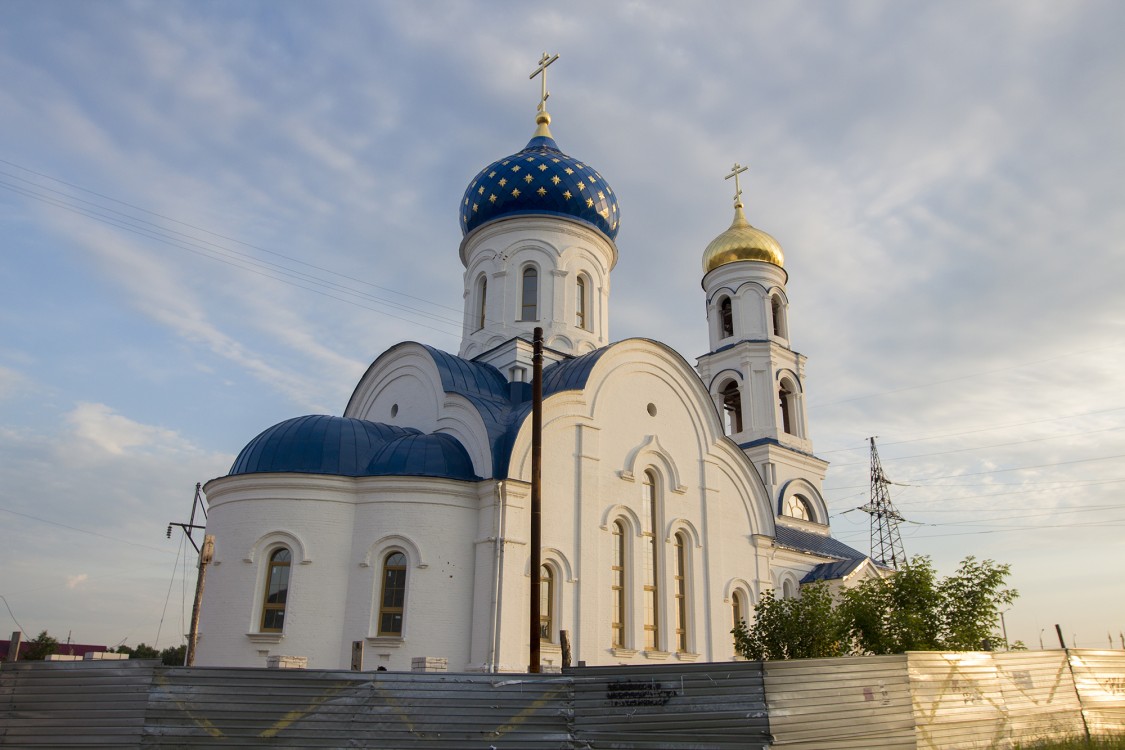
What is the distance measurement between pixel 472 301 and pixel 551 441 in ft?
18.7

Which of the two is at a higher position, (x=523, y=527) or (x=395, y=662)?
(x=523, y=527)

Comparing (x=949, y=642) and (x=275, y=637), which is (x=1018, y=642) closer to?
(x=949, y=642)

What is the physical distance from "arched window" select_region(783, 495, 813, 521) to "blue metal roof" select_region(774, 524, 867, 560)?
1.65 ft

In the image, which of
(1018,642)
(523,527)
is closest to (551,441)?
(523,527)

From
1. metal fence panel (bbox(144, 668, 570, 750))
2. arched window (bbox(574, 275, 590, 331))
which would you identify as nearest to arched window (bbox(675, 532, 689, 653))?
arched window (bbox(574, 275, 590, 331))

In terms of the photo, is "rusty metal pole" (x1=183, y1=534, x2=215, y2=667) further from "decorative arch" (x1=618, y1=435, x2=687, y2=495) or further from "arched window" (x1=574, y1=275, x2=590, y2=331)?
"arched window" (x1=574, y1=275, x2=590, y2=331)

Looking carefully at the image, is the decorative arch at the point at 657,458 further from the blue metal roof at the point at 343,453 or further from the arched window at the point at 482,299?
the arched window at the point at 482,299

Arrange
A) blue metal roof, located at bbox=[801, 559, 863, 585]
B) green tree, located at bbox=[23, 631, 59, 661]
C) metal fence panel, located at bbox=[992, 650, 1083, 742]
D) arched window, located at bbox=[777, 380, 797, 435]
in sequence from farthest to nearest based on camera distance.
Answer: green tree, located at bbox=[23, 631, 59, 661] < arched window, located at bbox=[777, 380, 797, 435] < blue metal roof, located at bbox=[801, 559, 863, 585] < metal fence panel, located at bbox=[992, 650, 1083, 742]

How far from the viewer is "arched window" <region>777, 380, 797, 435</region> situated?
80.1 ft

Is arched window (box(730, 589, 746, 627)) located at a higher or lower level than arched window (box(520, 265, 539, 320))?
lower

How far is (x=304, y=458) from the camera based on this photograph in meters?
13.3

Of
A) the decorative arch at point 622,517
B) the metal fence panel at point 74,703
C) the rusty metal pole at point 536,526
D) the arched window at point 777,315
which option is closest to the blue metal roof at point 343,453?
the decorative arch at point 622,517

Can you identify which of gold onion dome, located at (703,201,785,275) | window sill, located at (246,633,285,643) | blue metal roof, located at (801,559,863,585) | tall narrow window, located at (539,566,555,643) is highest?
gold onion dome, located at (703,201,785,275)

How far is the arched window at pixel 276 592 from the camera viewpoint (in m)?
12.6
